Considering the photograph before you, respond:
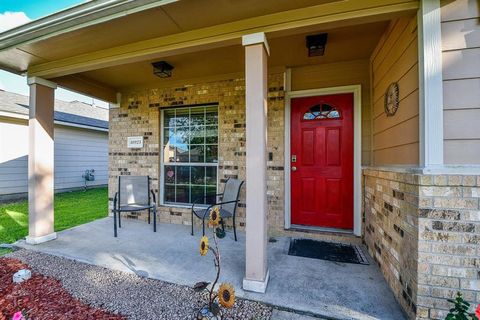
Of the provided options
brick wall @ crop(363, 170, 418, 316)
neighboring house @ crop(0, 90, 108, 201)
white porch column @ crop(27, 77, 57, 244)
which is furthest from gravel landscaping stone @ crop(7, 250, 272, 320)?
neighboring house @ crop(0, 90, 108, 201)

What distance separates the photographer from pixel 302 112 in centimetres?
332

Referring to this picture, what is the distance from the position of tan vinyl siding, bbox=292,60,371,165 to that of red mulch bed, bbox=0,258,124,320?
126 inches

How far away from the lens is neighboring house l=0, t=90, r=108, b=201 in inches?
247

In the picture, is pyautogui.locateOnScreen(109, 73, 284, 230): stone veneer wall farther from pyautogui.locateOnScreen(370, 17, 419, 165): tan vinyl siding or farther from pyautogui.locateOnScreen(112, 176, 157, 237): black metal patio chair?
pyautogui.locateOnScreen(370, 17, 419, 165): tan vinyl siding

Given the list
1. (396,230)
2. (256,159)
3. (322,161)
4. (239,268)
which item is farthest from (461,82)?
(239,268)

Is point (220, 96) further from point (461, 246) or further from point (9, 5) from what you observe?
point (9, 5)

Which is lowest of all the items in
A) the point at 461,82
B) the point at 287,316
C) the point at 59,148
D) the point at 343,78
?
the point at 287,316

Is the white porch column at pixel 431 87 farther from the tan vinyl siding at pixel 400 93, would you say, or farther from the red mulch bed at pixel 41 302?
the red mulch bed at pixel 41 302

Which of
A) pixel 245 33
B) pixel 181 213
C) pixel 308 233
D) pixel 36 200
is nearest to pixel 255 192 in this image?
pixel 245 33

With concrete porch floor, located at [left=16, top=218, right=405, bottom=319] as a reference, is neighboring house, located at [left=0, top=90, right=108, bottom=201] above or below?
above

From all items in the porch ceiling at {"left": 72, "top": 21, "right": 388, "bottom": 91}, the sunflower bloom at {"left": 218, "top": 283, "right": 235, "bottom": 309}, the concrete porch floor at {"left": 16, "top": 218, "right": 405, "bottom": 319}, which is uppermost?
the porch ceiling at {"left": 72, "top": 21, "right": 388, "bottom": 91}

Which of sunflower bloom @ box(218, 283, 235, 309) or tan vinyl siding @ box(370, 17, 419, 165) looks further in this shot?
tan vinyl siding @ box(370, 17, 419, 165)

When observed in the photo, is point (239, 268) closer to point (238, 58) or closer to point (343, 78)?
point (238, 58)

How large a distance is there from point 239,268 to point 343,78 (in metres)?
2.72
